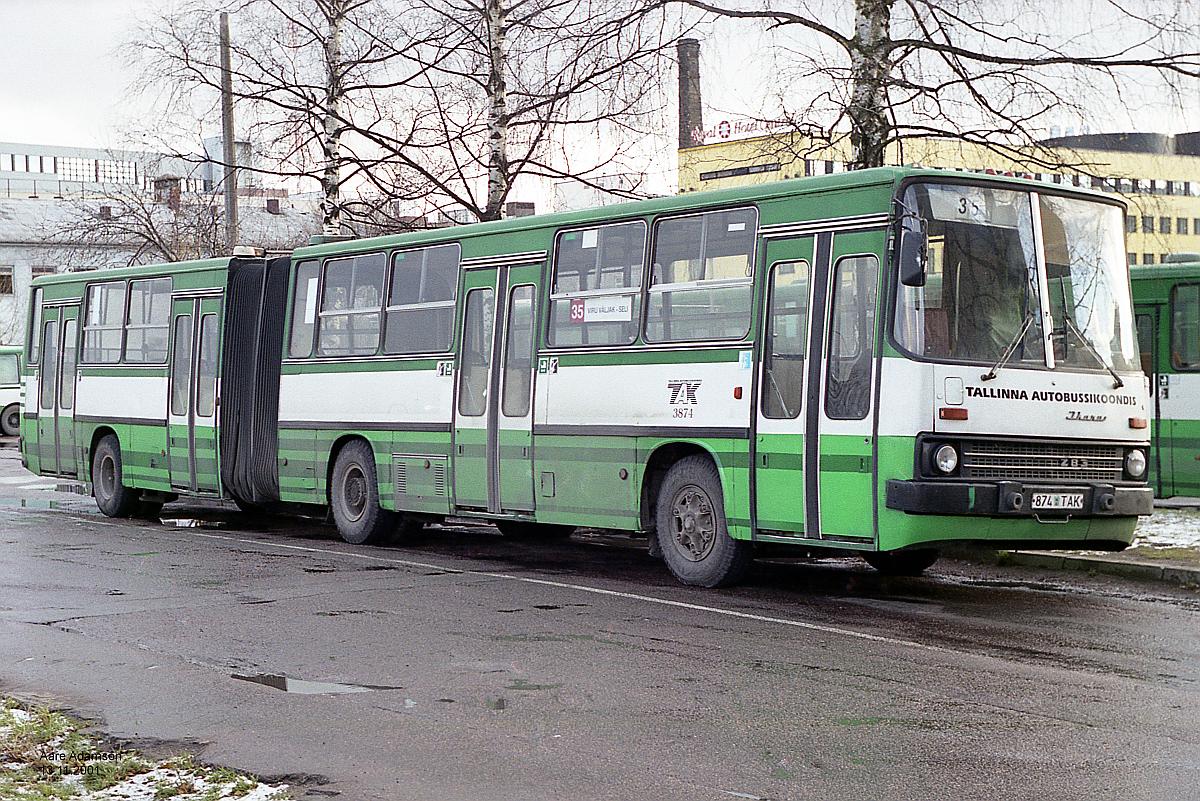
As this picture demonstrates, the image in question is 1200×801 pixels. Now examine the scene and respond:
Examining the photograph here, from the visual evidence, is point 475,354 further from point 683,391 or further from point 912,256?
point 912,256

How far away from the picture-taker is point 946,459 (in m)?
10.9

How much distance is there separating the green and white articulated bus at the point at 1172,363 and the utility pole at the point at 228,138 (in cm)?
1316

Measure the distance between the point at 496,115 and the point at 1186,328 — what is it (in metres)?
9.30

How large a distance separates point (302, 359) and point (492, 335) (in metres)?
3.51

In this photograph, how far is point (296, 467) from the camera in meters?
17.7

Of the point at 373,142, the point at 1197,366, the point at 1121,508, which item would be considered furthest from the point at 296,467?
the point at 1197,366

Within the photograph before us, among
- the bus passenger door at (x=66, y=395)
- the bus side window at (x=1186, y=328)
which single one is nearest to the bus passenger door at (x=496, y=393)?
the bus passenger door at (x=66, y=395)

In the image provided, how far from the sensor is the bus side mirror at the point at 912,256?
35.7 ft

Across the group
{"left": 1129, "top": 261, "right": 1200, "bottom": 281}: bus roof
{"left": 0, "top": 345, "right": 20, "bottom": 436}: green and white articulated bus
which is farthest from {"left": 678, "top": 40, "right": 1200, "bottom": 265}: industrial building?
{"left": 0, "top": 345, "right": 20, "bottom": 436}: green and white articulated bus

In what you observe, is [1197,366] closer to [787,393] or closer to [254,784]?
[787,393]

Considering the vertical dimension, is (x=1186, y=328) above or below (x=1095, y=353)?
above

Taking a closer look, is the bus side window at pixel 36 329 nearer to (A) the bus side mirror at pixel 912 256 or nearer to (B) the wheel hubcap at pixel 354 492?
(B) the wheel hubcap at pixel 354 492

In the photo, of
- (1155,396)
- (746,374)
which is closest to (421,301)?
(746,374)

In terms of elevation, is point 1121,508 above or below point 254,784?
above
